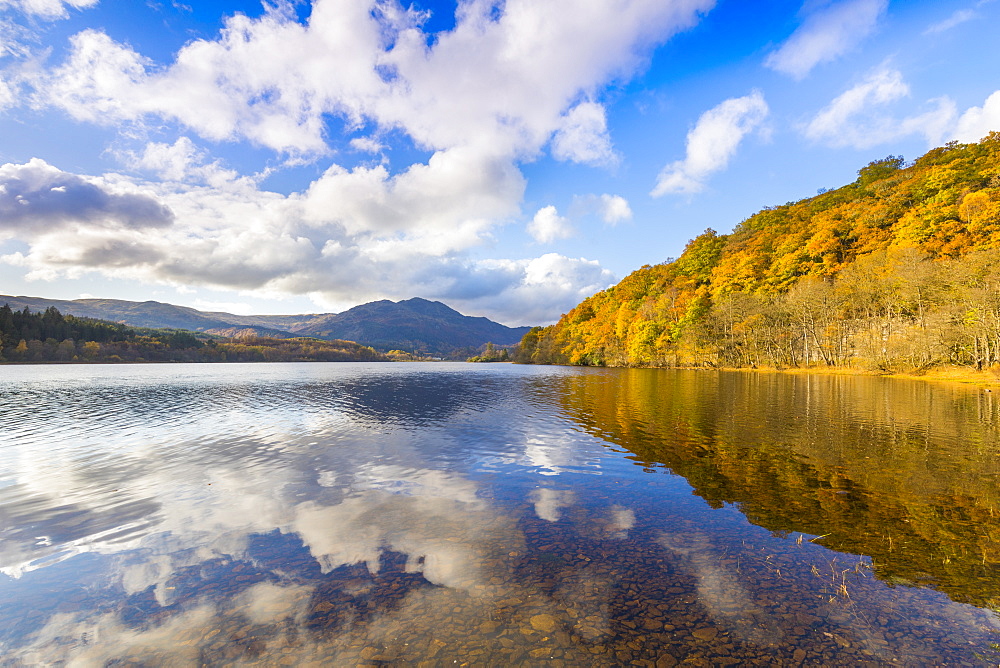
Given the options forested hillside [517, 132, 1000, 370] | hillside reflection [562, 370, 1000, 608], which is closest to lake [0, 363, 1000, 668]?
hillside reflection [562, 370, 1000, 608]

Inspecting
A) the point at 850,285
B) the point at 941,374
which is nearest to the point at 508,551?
the point at 941,374

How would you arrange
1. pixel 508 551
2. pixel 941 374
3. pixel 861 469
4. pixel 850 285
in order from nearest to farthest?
pixel 508 551 < pixel 861 469 < pixel 941 374 < pixel 850 285

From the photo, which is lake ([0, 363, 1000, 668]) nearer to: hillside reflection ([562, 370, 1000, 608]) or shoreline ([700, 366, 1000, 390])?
hillside reflection ([562, 370, 1000, 608])

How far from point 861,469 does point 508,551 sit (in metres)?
15.0

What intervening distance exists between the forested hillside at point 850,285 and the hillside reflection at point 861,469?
29511 mm

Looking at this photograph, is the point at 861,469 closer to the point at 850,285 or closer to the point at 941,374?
the point at 941,374

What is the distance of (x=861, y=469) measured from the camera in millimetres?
15719

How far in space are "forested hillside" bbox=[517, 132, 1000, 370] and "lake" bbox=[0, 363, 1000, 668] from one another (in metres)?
49.6

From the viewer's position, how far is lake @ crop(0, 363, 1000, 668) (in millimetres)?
6539

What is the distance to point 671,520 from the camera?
11.5 meters

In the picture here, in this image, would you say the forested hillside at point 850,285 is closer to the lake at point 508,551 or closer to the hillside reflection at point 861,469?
the hillside reflection at point 861,469

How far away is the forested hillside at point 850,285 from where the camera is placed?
55.7 m

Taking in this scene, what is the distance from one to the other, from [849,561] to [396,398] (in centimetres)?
4287

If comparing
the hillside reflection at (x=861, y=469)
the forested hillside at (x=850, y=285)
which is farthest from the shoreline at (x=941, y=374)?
the hillside reflection at (x=861, y=469)
